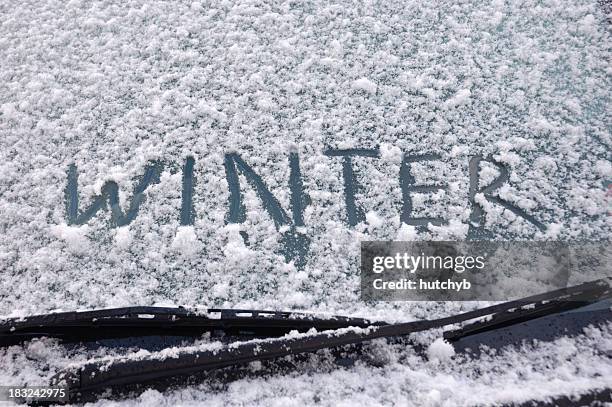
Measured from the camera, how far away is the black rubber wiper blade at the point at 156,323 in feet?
4.15

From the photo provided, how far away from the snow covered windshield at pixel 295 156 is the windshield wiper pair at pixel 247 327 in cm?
5

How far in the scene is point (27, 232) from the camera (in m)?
1.46

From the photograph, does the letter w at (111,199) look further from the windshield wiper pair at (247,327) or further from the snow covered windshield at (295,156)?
the windshield wiper pair at (247,327)

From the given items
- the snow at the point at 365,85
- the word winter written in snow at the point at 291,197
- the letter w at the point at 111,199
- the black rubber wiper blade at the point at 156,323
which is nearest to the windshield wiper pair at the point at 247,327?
the black rubber wiper blade at the point at 156,323

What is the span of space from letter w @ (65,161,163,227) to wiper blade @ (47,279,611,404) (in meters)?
0.42

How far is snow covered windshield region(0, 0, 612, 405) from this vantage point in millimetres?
1322

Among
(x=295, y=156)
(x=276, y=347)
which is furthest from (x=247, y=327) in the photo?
(x=295, y=156)

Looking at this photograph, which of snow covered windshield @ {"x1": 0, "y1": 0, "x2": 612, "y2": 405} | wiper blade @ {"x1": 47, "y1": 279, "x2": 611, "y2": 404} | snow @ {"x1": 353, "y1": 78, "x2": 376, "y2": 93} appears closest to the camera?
wiper blade @ {"x1": 47, "y1": 279, "x2": 611, "y2": 404}

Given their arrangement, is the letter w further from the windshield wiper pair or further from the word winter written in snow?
the windshield wiper pair

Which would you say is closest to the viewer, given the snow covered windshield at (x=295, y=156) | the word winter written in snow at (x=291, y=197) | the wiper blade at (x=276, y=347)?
the wiper blade at (x=276, y=347)

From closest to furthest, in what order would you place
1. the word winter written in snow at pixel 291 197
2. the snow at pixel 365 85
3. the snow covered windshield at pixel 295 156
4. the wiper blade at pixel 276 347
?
the wiper blade at pixel 276 347 < the snow covered windshield at pixel 295 156 < the word winter written in snow at pixel 291 197 < the snow at pixel 365 85

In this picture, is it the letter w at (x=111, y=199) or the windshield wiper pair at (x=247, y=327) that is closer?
the windshield wiper pair at (x=247, y=327)

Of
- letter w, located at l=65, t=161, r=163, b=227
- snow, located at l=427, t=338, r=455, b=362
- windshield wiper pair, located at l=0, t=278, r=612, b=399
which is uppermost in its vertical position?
letter w, located at l=65, t=161, r=163, b=227

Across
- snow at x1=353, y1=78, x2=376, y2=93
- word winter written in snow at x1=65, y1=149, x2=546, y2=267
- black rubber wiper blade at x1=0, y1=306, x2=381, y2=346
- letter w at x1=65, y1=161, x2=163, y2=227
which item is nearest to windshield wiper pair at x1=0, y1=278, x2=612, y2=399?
black rubber wiper blade at x1=0, y1=306, x2=381, y2=346
